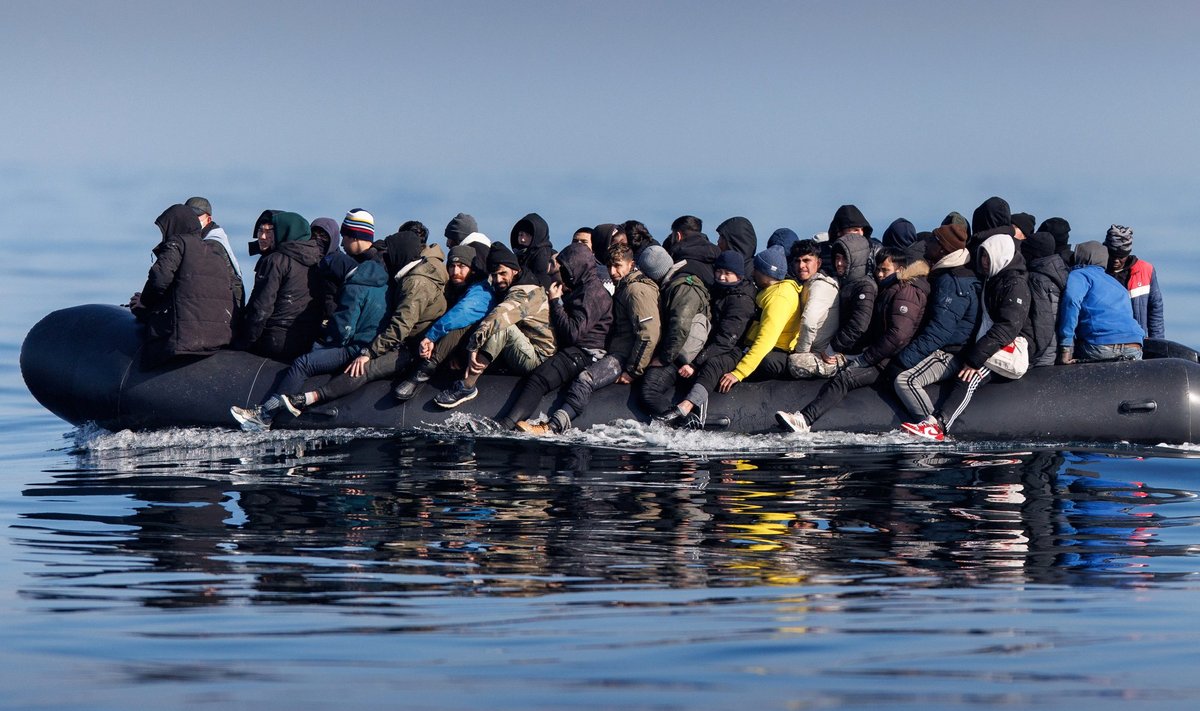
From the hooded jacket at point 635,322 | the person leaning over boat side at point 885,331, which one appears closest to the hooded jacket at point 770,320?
the person leaning over boat side at point 885,331

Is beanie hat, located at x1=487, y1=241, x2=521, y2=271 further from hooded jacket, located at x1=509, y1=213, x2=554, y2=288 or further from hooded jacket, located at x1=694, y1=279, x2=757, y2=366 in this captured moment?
hooded jacket, located at x1=694, y1=279, x2=757, y2=366

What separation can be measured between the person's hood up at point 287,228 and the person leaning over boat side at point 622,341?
9.77 feet

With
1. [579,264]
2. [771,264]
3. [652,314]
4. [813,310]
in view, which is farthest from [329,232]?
[813,310]

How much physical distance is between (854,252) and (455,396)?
159 inches

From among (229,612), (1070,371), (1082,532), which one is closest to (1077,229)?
(1070,371)

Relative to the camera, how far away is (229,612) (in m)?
8.35

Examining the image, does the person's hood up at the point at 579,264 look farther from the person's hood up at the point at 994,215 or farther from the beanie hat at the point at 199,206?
the beanie hat at the point at 199,206

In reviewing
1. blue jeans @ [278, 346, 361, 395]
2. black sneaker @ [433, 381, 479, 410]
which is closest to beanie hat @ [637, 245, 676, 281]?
black sneaker @ [433, 381, 479, 410]

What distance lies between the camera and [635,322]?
14969mm

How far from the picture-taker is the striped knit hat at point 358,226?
1565 centimetres

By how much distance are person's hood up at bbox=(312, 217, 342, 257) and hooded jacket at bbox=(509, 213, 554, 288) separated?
1.81 metres

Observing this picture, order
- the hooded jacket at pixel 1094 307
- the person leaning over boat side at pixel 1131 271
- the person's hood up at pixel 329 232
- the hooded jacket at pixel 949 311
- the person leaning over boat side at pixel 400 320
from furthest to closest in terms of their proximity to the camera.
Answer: the person's hood up at pixel 329 232 < the person leaning over boat side at pixel 1131 271 < the person leaning over boat side at pixel 400 320 < the hooded jacket at pixel 1094 307 < the hooded jacket at pixel 949 311

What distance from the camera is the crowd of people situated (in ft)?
48.5

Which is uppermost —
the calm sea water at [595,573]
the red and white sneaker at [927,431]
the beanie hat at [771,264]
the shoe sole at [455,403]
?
the beanie hat at [771,264]
